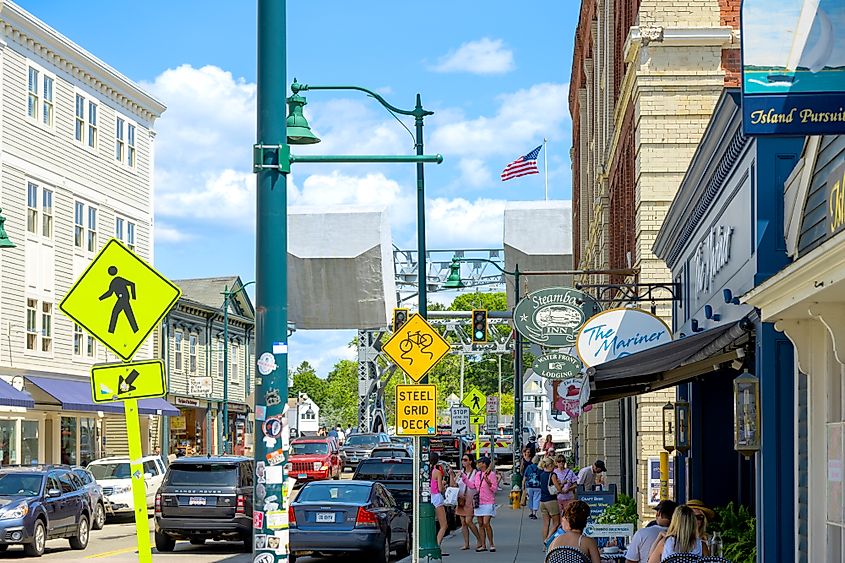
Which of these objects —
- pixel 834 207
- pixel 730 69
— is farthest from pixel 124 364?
pixel 730 69

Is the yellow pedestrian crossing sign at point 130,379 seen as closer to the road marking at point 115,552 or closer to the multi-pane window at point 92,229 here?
the road marking at point 115,552

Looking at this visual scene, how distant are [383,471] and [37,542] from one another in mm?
10575

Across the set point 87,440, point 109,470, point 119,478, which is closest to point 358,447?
Answer: point 87,440

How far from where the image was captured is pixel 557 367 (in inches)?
1151

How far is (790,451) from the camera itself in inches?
434

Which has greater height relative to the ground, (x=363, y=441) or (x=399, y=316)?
(x=399, y=316)

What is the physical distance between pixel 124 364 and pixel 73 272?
3732 centimetres

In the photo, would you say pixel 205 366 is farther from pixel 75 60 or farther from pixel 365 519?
pixel 365 519

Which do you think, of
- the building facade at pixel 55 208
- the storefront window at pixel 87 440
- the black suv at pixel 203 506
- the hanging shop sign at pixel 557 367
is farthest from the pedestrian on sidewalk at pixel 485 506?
the storefront window at pixel 87 440

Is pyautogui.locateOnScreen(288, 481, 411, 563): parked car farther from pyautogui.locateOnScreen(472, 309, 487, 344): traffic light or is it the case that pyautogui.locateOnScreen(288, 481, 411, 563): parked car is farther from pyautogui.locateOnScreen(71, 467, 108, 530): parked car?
pyautogui.locateOnScreen(472, 309, 487, 344): traffic light

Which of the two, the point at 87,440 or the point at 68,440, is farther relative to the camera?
the point at 87,440

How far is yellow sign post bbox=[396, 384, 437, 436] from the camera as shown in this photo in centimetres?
1831

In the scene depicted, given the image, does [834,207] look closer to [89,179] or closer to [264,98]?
[264,98]

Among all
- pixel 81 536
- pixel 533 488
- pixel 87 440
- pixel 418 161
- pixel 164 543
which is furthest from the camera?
pixel 87 440
